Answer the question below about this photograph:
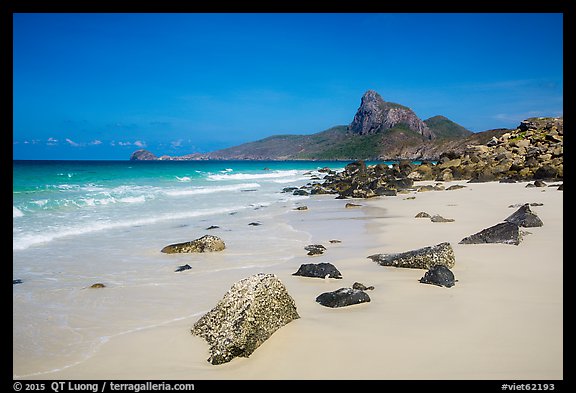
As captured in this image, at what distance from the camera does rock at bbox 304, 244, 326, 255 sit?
8.09m

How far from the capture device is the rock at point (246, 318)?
3.63 meters

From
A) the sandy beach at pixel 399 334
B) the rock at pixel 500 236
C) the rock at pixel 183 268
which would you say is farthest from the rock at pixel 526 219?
the rock at pixel 183 268

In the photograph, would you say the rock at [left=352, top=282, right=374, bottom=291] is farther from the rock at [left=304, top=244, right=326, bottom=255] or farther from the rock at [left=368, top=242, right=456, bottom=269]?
the rock at [left=304, top=244, right=326, bottom=255]

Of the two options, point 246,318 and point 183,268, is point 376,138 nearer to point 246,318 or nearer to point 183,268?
point 183,268

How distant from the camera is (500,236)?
765cm

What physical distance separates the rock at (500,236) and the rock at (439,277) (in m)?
2.49

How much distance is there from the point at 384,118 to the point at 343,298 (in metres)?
190

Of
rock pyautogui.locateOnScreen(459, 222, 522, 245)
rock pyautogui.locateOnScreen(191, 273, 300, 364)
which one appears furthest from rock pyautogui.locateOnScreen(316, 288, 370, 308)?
rock pyautogui.locateOnScreen(459, 222, 522, 245)

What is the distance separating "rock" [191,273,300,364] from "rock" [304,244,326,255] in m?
3.68

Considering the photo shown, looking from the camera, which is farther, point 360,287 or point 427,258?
point 427,258

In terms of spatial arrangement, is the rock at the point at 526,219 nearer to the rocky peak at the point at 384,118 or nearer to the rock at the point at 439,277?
the rock at the point at 439,277

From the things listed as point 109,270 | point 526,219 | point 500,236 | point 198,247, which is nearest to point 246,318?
point 109,270
